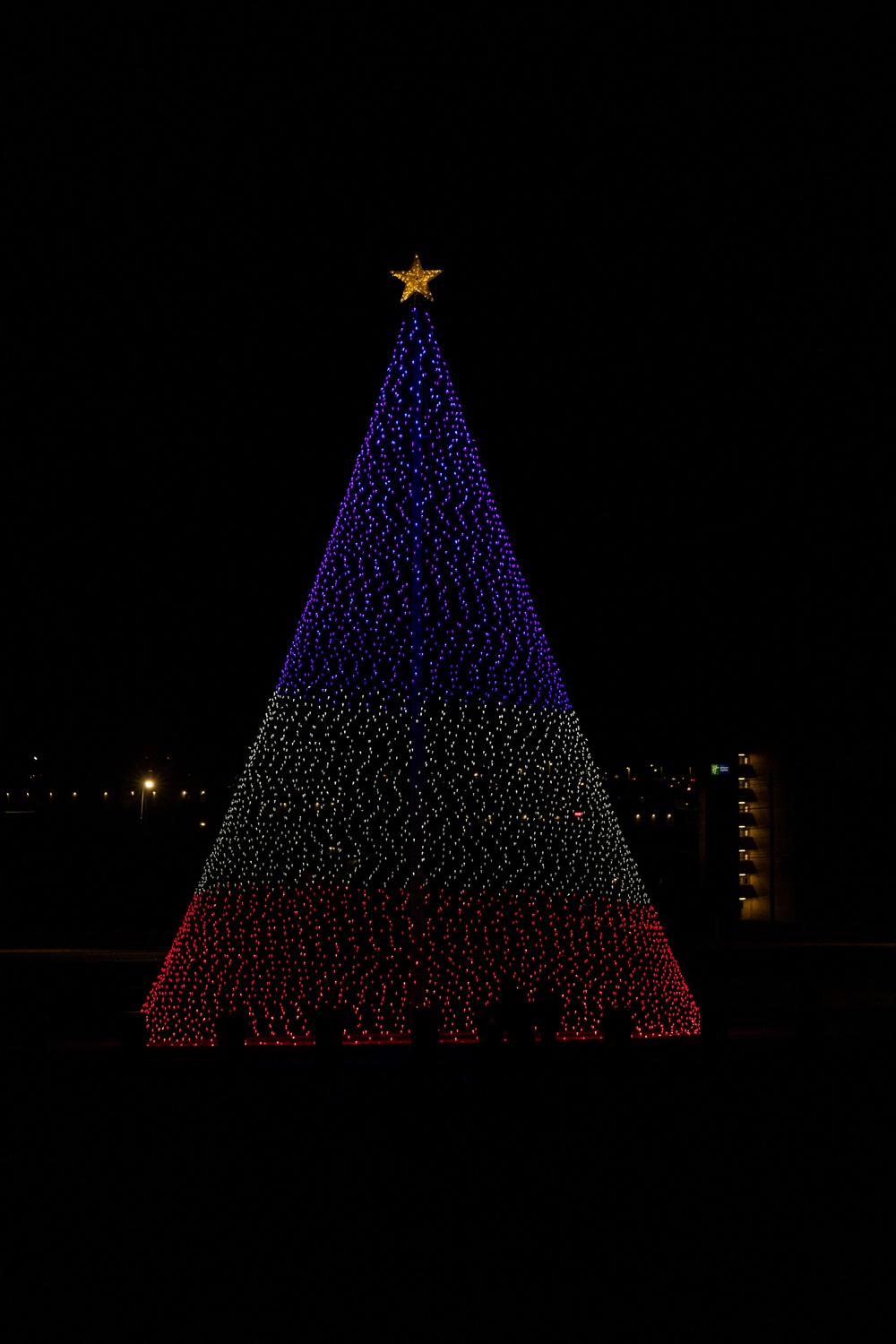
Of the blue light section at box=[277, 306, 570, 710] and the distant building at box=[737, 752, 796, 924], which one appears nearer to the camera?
the blue light section at box=[277, 306, 570, 710]

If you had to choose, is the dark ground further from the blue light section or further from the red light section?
the blue light section

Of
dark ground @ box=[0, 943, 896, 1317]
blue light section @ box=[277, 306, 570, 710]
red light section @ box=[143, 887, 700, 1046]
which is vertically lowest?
dark ground @ box=[0, 943, 896, 1317]

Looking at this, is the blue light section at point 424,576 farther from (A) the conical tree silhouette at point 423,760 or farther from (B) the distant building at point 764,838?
(B) the distant building at point 764,838

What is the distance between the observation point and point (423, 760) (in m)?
13.9

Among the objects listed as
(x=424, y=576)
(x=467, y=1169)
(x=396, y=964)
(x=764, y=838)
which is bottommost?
(x=467, y=1169)

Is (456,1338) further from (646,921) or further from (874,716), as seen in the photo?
(874,716)

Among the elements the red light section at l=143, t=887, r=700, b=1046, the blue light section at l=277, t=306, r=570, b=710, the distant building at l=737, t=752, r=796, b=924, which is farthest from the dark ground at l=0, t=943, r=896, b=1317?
the distant building at l=737, t=752, r=796, b=924

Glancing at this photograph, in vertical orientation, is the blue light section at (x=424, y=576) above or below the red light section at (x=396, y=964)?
above

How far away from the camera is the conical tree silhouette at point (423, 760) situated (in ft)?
46.6

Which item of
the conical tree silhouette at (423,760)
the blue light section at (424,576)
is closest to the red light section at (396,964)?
the conical tree silhouette at (423,760)

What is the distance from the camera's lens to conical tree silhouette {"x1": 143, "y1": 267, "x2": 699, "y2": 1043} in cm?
1421

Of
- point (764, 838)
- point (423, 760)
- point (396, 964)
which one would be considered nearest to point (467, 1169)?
point (423, 760)

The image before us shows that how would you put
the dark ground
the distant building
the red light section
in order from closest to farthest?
the dark ground
the red light section
the distant building

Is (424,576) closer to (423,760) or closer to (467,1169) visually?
(423,760)
